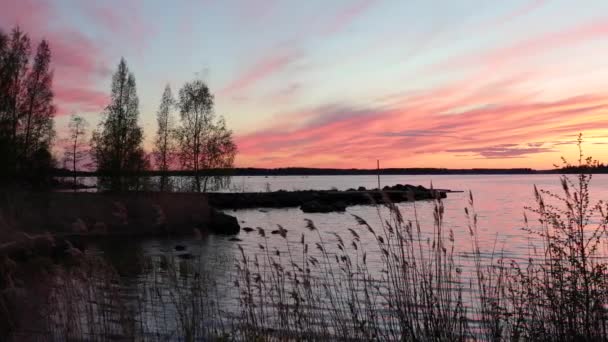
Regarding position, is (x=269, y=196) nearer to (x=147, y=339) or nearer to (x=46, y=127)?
(x=46, y=127)

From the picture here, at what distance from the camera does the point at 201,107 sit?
61469mm

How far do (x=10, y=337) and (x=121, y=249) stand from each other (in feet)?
67.1

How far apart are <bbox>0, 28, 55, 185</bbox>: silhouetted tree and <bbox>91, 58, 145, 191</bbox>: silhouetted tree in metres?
7.56

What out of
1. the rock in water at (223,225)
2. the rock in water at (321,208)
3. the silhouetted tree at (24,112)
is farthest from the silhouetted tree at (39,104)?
the rock in water at (321,208)

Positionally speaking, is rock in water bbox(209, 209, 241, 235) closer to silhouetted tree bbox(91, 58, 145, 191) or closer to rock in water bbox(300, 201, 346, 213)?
silhouetted tree bbox(91, 58, 145, 191)

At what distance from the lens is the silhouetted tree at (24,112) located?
32281 millimetres

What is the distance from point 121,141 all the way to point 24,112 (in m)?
14.4

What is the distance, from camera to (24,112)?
121ft

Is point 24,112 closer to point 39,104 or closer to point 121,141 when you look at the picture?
point 39,104

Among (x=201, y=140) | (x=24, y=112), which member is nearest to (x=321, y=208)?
(x=201, y=140)

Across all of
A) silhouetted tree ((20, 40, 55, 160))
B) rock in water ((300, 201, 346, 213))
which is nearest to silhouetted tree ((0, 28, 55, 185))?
silhouetted tree ((20, 40, 55, 160))

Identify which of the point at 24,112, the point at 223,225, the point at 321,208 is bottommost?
the point at 223,225

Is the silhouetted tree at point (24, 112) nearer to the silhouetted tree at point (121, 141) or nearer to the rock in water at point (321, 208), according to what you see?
the silhouetted tree at point (121, 141)

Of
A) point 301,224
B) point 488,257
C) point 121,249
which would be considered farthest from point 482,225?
point 121,249
